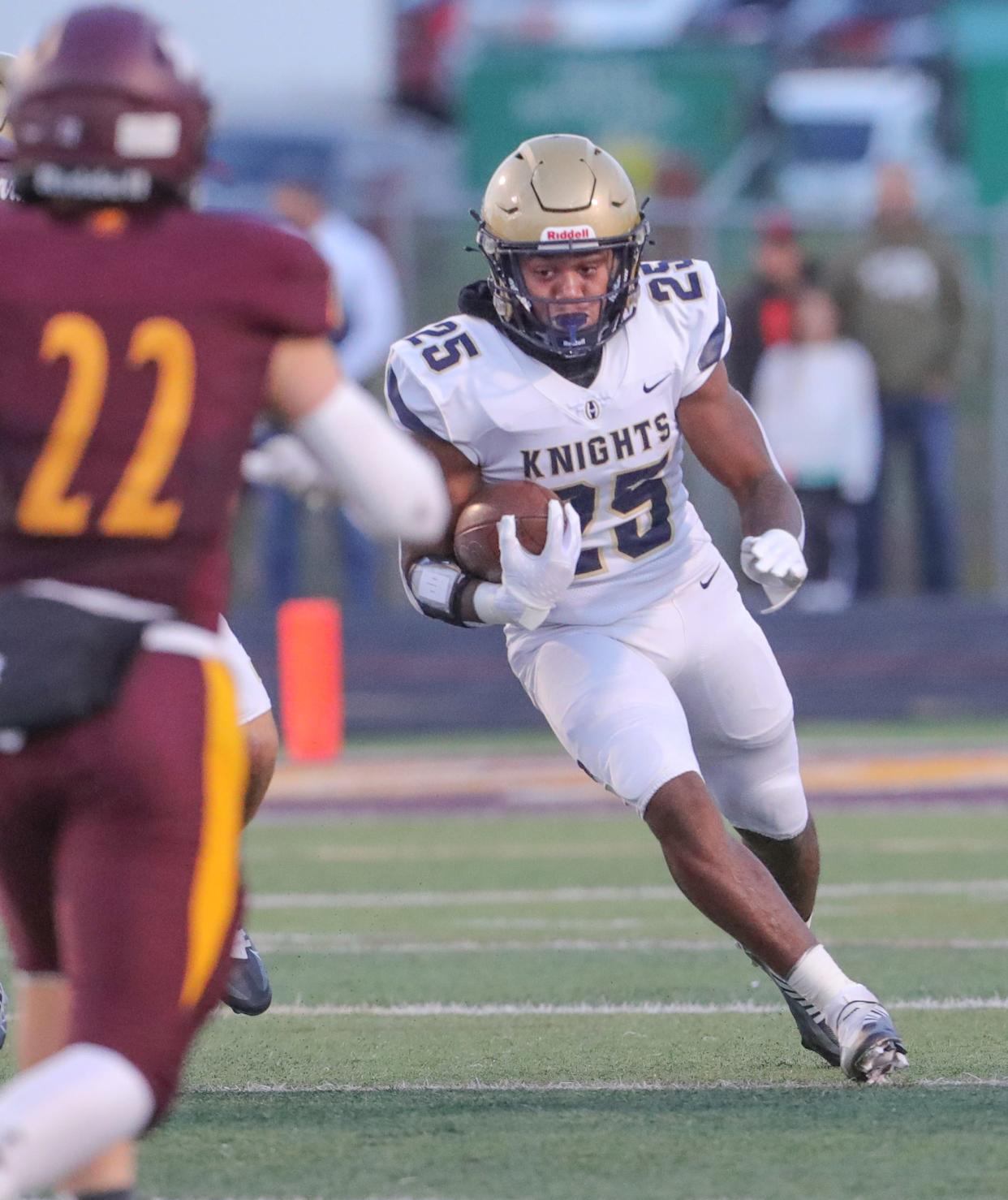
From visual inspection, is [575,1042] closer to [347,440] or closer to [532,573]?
[532,573]

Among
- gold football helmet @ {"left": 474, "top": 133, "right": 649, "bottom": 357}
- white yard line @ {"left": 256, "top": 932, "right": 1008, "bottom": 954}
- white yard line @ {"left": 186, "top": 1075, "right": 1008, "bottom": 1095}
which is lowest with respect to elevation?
white yard line @ {"left": 256, "top": 932, "right": 1008, "bottom": 954}

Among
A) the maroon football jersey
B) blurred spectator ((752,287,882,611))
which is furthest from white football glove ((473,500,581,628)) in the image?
blurred spectator ((752,287,882,611))

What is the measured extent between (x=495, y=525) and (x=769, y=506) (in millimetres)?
489

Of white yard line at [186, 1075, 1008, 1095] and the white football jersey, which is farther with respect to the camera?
the white football jersey

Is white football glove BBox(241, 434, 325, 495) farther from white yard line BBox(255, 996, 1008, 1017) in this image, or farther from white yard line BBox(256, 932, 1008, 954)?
white yard line BBox(256, 932, 1008, 954)

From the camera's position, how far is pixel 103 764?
266cm

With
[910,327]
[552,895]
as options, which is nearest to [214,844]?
[552,895]

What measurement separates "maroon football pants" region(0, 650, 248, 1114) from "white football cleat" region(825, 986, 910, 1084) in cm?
151

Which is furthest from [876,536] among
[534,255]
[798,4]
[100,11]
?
[100,11]

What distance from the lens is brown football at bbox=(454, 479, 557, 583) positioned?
167 inches

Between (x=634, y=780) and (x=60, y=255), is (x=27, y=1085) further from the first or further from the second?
(x=634, y=780)

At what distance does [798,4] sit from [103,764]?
14.0m

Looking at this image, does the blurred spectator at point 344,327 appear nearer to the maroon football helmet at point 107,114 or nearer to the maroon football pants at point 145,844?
the maroon football helmet at point 107,114

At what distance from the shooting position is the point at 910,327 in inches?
427
